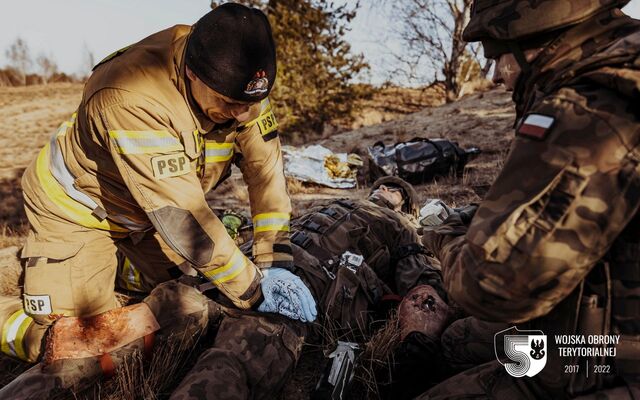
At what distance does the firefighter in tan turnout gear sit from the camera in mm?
1985

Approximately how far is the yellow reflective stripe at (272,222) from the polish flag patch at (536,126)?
6.09ft

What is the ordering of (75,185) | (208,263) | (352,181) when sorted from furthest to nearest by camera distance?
(352,181), (75,185), (208,263)

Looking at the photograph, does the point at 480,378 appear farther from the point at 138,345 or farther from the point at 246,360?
the point at 138,345

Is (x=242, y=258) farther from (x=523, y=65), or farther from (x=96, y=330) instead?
(x=523, y=65)

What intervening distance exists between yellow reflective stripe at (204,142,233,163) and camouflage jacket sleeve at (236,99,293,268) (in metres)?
0.17

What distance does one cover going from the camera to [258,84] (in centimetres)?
208

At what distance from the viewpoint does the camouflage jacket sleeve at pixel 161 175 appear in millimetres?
1975

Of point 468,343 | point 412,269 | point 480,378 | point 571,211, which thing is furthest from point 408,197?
point 571,211

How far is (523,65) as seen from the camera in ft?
4.69

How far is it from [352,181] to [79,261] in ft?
14.3

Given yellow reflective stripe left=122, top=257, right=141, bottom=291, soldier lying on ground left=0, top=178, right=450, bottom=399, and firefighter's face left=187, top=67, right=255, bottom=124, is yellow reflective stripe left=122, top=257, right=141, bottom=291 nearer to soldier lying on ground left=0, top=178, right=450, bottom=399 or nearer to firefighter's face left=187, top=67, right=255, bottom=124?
soldier lying on ground left=0, top=178, right=450, bottom=399

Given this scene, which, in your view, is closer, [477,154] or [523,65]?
[523,65]

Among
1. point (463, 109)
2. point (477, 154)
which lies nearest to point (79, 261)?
point (477, 154)

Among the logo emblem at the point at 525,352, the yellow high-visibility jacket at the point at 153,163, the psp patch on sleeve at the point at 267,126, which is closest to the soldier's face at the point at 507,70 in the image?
the logo emblem at the point at 525,352
